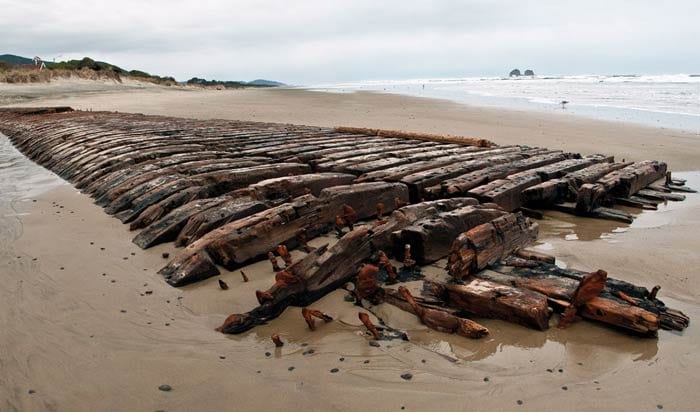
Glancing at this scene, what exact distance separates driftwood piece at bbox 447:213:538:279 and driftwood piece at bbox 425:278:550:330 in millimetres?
135

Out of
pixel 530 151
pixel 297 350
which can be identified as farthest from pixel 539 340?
pixel 530 151

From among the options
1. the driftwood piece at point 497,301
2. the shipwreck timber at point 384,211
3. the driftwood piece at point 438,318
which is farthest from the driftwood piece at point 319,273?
the driftwood piece at point 497,301

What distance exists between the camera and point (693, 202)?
19.3 feet

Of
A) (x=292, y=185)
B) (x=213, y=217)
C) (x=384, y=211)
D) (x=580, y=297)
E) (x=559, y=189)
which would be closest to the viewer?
(x=580, y=297)

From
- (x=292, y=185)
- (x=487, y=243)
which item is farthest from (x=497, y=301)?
(x=292, y=185)

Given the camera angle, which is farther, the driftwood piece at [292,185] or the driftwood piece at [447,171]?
the driftwood piece at [447,171]

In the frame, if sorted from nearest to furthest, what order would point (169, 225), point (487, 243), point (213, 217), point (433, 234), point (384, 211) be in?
point (487, 243) < point (433, 234) < point (213, 217) < point (169, 225) < point (384, 211)

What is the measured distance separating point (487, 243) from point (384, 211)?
158 centimetres

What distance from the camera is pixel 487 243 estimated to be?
10.7 feet

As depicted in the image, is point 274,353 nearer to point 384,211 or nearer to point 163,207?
point 384,211

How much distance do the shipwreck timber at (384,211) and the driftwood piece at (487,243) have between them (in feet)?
0.04

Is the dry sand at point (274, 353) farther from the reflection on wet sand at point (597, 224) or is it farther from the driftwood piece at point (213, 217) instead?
the reflection on wet sand at point (597, 224)

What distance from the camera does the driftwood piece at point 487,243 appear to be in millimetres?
3032

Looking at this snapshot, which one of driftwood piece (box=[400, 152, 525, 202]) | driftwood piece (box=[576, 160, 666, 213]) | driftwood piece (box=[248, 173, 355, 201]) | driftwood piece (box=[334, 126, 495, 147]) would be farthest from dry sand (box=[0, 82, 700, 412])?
driftwood piece (box=[334, 126, 495, 147])
